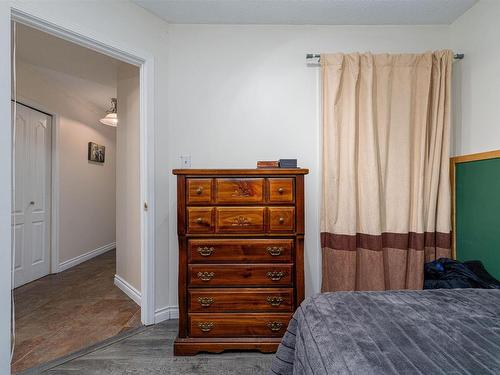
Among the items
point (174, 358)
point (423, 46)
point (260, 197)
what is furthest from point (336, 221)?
point (423, 46)

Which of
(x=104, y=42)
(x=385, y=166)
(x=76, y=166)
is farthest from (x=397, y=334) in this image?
(x=76, y=166)

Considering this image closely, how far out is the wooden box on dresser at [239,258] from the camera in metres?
1.78

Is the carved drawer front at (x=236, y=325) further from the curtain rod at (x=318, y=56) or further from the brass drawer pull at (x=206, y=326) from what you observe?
the curtain rod at (x=318, y=56)

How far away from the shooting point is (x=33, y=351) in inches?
73.9

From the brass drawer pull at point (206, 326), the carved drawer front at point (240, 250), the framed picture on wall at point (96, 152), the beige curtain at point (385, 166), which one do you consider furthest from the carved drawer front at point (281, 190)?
the framed picture on wall at point (96, 152)

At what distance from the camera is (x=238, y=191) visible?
179 cm

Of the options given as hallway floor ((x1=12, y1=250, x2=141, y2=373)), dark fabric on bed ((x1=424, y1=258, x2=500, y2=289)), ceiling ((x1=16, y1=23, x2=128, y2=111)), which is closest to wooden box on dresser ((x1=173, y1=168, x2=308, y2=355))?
hallway floor ((x1=12, y1=250, x2=141, y2=373))

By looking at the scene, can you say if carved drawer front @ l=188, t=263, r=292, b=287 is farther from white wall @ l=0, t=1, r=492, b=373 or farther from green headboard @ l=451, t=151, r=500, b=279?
green headboard @ l=451, t=151, r=500, b=279

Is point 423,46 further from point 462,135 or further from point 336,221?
point 336,221

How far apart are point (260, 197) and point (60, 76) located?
10.5ft

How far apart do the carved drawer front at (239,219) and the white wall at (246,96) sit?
62 centimetres

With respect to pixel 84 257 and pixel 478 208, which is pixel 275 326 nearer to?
pixel 478 208

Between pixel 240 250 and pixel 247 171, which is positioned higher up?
pixel 247 171

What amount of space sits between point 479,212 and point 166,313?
2.66m
